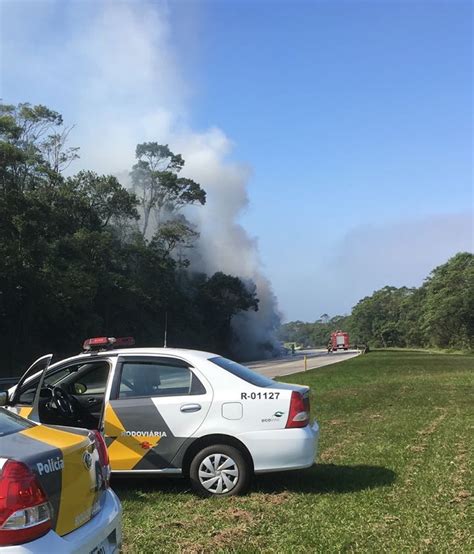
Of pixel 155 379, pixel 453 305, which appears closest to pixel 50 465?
pixel 155 379

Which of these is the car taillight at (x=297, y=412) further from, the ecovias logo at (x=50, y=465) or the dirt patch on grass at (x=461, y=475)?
the ecovias logo at (x=50, y=465)

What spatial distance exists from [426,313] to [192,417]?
9316 centimetres

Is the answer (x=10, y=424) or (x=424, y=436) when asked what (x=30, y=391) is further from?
(x=424, y=436)

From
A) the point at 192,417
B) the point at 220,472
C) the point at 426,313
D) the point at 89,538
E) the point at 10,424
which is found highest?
the point at 426,313

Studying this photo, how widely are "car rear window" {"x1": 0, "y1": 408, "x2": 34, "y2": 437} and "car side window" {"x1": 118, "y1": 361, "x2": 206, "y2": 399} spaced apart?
2.59 m

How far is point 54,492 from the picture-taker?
10.8ft

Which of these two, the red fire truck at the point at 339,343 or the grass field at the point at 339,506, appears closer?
the grass field at the point at 339,506

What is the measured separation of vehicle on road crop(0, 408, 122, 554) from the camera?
301 centimetres

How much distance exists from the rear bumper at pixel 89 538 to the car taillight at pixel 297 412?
2.56 m

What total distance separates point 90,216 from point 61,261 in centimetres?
893

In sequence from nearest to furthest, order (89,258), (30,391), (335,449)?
(30,391)
(335,449)
(89,258)

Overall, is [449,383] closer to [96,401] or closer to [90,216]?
[96,401]

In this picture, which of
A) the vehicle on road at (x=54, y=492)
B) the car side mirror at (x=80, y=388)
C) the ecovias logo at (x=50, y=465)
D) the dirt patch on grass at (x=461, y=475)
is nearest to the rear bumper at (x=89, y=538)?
the vehicle on road at (x=54, y=492)

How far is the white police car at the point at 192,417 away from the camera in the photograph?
6.21 metres
